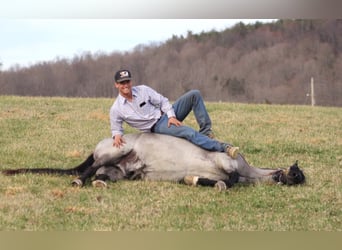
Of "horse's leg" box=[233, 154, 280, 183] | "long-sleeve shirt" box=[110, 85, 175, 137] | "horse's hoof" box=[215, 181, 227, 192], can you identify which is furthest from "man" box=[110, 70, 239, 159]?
"horse's hoof" box=[215, 181, 227, 192]

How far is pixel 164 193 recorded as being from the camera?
4.94 metres

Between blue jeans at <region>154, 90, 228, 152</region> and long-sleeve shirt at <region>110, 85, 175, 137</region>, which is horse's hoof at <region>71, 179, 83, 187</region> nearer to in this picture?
long-sleeve shirt at <region>110, 85, 175, 137</region>

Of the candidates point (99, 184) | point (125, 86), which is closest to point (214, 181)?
point (99, 184)

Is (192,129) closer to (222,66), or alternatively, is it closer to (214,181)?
(214,181)

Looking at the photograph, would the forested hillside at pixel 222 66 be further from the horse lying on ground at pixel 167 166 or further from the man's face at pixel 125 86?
the horse lying on ground at pixel 167 166

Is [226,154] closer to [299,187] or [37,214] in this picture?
[299,187]

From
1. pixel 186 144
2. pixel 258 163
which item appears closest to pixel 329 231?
pixel 186 144

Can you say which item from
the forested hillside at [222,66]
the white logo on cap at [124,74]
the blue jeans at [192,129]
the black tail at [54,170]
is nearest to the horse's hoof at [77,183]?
the black tail at [54,170]

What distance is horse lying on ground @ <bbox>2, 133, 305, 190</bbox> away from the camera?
5312 mm

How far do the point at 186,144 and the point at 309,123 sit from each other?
11.9 ft

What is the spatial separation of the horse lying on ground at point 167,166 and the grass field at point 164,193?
15 centimetres

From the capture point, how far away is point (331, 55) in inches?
340

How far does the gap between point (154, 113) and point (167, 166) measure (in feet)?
1.71

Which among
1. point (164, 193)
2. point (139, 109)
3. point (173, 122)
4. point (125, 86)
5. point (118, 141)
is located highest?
point (125, 86)
